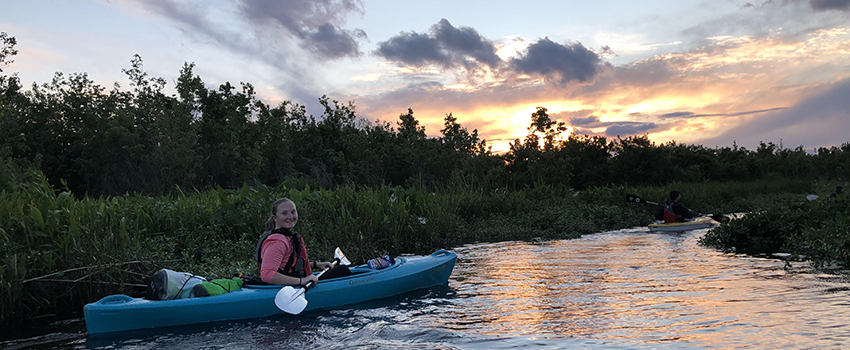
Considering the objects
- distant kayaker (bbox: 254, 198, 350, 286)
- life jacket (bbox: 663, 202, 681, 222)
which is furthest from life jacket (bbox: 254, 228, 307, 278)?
life jacket (bbox: 663, 202, 681, 222)

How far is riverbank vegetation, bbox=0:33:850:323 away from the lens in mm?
6301

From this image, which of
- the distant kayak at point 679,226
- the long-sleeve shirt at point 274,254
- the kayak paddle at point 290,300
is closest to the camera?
the kayak paddle at point 290,300

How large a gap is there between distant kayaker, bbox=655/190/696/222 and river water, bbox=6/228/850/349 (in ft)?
17.7

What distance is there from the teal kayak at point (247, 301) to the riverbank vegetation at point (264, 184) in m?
0.98

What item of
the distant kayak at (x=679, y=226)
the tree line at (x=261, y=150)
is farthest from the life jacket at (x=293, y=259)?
the tree line at (x=261, y=150)

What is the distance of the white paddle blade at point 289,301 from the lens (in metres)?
5.35

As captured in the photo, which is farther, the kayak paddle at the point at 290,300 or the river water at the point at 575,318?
the kayak paddle at the point at 290,300

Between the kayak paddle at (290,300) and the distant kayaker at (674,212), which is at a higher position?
the distant kayaker at (674,212)

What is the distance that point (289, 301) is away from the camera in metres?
5.36

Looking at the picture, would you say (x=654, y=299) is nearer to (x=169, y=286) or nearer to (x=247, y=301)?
(x=247, y=301)

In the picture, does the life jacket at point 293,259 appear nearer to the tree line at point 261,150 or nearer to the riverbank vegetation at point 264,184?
the riverbank vegetation at point 264,184

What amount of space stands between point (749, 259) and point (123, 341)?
8135 millimetres

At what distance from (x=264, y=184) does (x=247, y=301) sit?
28.1ft

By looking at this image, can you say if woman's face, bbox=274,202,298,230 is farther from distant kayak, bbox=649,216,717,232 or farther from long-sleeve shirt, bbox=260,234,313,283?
distant kayak, bbox=649,216,717,232
